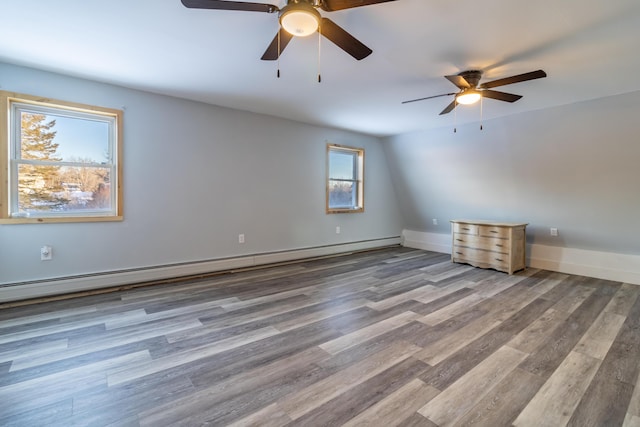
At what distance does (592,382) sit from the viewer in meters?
1.85

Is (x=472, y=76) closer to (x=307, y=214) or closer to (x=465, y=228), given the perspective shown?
(x=465, y=228)

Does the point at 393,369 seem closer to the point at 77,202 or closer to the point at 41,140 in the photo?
the point at 77,202

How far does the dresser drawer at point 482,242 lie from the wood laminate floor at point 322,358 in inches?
40.2

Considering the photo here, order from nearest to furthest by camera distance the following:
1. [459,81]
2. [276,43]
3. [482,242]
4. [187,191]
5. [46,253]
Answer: [276,43], [459,81], [46,253], [187,191], [482,242]

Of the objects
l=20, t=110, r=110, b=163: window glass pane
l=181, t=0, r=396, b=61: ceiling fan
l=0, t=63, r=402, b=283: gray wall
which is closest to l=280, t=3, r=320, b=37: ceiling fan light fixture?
l=181, t=0, r=396, b=61: ceiling fan

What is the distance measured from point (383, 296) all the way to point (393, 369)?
4.70ft

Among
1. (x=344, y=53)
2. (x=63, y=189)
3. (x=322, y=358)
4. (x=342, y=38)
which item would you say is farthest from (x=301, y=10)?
(x=63, y=189)

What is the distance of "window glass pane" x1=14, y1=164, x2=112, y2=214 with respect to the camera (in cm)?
309

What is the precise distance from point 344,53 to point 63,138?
3190 mm

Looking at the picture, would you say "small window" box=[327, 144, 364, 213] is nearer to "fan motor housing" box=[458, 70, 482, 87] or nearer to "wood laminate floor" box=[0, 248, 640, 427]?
"wood laminate floor" box=[0, 248, 640, 427]

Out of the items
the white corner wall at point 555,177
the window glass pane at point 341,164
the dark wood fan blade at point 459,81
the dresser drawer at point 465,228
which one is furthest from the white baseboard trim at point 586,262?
the dark wood fan blade at point 459,81

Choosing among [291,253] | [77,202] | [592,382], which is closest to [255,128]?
[291,253]

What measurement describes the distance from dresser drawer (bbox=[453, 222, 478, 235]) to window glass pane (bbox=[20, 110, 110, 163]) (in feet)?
17.3

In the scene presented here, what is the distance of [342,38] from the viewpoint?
6.07ft
